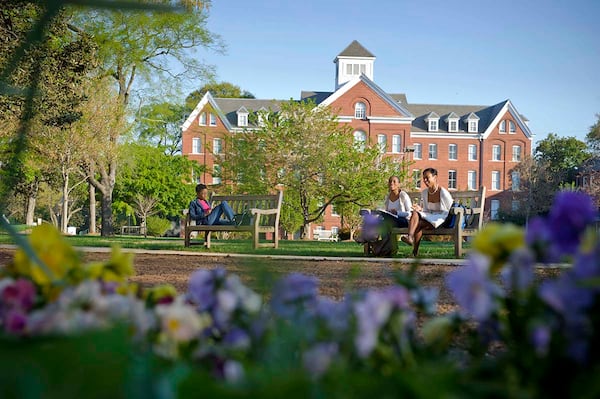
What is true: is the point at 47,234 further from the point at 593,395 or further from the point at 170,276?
the point at 170,276

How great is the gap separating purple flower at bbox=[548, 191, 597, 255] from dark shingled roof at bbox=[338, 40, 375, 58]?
55349 millimetres

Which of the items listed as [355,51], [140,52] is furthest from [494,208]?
[140,52]

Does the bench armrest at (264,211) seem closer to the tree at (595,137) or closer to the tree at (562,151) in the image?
the tree at (595,137)

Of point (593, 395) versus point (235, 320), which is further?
point (235, 320)

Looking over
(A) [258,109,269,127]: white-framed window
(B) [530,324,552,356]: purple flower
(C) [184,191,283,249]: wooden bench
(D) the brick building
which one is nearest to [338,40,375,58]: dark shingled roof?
(D) the brick building

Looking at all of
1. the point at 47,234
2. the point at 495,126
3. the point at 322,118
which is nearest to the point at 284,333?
the point at 47,234

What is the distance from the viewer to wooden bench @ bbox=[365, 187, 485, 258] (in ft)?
29.1

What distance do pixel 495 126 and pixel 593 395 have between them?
59.6 m

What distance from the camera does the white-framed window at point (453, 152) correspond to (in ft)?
190

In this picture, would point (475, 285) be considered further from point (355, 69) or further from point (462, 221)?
point (355, 69)

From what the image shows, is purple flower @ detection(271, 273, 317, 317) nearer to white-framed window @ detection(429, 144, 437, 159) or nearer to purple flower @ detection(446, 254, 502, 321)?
purple flower @ detection(446, 254, 502, 321)

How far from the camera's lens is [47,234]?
88cm

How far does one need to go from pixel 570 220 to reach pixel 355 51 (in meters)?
55.5

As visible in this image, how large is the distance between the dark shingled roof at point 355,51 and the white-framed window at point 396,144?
7.50 m
